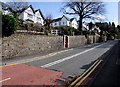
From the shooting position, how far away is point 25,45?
42.1ft

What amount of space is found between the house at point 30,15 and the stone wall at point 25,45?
2607 centimetres

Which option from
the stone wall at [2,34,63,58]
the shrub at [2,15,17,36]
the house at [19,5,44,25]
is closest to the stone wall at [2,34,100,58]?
the stone wall at [2,34,63,58]

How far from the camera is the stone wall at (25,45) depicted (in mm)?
10938

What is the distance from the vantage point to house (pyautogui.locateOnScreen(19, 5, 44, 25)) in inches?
1544

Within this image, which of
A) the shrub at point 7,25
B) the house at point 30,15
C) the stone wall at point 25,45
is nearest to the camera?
the shrub at point 7,25

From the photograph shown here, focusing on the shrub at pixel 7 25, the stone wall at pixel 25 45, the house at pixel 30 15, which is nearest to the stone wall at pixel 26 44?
the stone wall at pixel 25 45

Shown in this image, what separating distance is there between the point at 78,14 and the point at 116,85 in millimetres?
32308

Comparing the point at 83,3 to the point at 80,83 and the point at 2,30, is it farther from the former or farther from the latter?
the point at 80,83

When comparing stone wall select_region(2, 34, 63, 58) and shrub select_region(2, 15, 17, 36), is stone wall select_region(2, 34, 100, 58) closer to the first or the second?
stone wall select_region(2, 34, 63, 58)

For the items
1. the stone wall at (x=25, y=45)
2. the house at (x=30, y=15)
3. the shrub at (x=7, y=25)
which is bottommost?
the stone wall at (x=25, y=45)

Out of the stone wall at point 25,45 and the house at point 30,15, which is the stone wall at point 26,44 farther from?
the house at point 30,15

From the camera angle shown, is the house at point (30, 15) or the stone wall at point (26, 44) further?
the house at point (30, 15)

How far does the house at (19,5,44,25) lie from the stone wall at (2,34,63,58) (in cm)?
2607

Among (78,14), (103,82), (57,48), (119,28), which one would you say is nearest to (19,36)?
(57,48)
